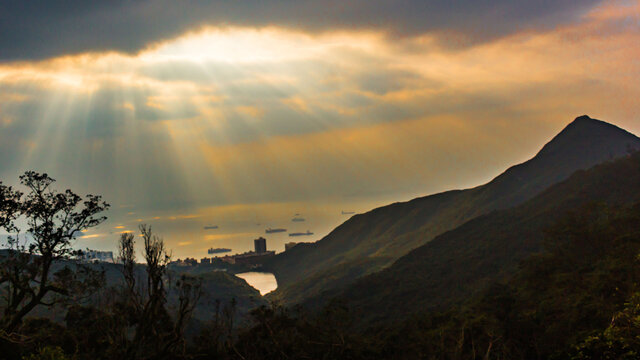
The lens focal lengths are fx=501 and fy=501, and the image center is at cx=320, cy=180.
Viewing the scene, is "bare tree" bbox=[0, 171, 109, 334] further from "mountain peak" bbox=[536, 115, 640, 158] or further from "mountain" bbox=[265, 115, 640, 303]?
"mountain peak" bbox=[536, 115, 640, 158]

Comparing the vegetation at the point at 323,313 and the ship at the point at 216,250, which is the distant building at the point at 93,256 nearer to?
A: the vegetation at the point at 323,313

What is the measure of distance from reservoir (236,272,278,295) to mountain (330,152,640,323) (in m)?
41.9

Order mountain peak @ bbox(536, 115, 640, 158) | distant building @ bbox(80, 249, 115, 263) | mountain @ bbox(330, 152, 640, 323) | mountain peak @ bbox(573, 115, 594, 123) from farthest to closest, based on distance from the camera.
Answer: mountain peak @ bbox(573, 115, 594, 123) < mountain peak @ bbox(536, 115, 640, 158) < mountain @ bbox(330, 152, 640, 323) < distant building @ bbox(80, 249, 115, 263)

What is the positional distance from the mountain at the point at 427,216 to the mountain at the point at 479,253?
54.7ft

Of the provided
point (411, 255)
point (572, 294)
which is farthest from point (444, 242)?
point (572, 294)

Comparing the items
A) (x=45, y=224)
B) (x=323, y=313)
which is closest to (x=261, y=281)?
(x=323, y=313)

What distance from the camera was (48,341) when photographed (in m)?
29.6

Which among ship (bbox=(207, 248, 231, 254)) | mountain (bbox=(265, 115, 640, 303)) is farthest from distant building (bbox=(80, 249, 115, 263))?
ship (bbox=(207, 248, 231, 254))

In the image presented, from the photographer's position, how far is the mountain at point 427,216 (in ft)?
334

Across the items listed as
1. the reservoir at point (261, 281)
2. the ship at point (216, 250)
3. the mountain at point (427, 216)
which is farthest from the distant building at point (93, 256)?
the ship at point (216, 250)

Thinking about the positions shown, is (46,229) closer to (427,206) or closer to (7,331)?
(7,331)

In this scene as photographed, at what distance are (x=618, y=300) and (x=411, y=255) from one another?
54.0 metres

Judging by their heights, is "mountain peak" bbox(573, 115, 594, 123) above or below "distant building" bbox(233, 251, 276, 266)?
above

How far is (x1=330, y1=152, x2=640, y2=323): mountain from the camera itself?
60.9 m
